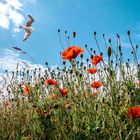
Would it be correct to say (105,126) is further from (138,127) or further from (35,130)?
(35,130)

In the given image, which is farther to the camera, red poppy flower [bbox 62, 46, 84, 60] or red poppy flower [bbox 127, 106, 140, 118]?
red poppy flower [bbox 62, 46, 84, 60]

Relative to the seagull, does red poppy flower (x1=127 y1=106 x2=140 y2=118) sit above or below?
below

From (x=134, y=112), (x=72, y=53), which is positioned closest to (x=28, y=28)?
(x=72, y=53)

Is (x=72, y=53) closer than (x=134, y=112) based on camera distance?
No

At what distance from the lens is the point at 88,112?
3.34 metres

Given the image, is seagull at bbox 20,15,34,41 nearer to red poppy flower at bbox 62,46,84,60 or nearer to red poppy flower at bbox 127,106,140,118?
red poppy flower at bbox 62,46,84,60

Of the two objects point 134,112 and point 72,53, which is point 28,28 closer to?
point 72,53

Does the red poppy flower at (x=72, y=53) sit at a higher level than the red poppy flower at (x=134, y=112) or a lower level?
higher

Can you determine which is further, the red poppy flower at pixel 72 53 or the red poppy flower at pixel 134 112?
the red poppy flower at pixel 72 53

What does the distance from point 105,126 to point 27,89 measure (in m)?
1.03

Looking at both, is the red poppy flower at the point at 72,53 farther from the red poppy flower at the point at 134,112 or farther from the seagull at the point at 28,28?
the red poppy flower at the point at 134,112

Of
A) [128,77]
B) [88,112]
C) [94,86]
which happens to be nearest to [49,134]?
[88,112]

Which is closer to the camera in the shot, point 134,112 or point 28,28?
point 134,112

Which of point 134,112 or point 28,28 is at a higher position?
point 28,28
